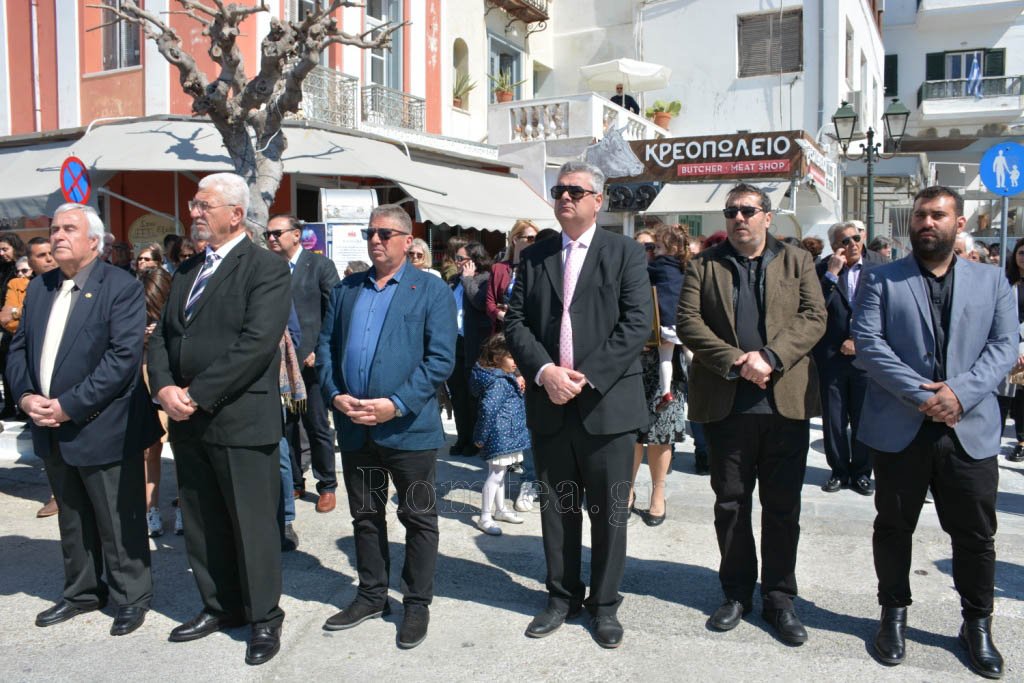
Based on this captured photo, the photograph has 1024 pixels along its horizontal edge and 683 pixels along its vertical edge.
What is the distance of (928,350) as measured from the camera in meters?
3.61

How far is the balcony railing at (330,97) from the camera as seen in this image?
44.6 ft

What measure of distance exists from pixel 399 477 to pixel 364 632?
73cm

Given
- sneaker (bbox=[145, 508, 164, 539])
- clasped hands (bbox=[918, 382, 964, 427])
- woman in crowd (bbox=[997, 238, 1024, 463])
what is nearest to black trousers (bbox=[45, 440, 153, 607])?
sneaker (bbox=[145, 508, 164, 539])

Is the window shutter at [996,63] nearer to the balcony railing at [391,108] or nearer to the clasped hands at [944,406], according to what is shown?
the balcony railing at [391,108]

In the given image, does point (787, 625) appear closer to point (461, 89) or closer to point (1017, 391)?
point (1017, 391)

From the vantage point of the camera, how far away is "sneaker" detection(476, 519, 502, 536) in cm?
532

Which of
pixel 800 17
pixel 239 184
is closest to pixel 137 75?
pixel 239 184

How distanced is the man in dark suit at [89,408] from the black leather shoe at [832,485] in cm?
448

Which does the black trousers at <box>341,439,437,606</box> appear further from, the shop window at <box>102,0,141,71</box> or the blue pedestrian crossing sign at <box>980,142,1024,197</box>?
the shop window at <box>102,0,141,71</box>

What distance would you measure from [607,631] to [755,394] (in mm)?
1245

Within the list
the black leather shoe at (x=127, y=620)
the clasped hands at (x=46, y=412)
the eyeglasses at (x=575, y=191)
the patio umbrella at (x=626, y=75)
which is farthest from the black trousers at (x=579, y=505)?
the patio umbrella at (x=626, y=75)

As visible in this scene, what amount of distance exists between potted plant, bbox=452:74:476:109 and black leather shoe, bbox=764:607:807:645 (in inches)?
621

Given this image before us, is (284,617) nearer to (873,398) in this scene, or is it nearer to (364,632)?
(364,632)

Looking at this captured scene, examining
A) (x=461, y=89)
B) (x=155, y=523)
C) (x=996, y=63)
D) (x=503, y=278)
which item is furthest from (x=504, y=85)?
(x=996, y=63)
